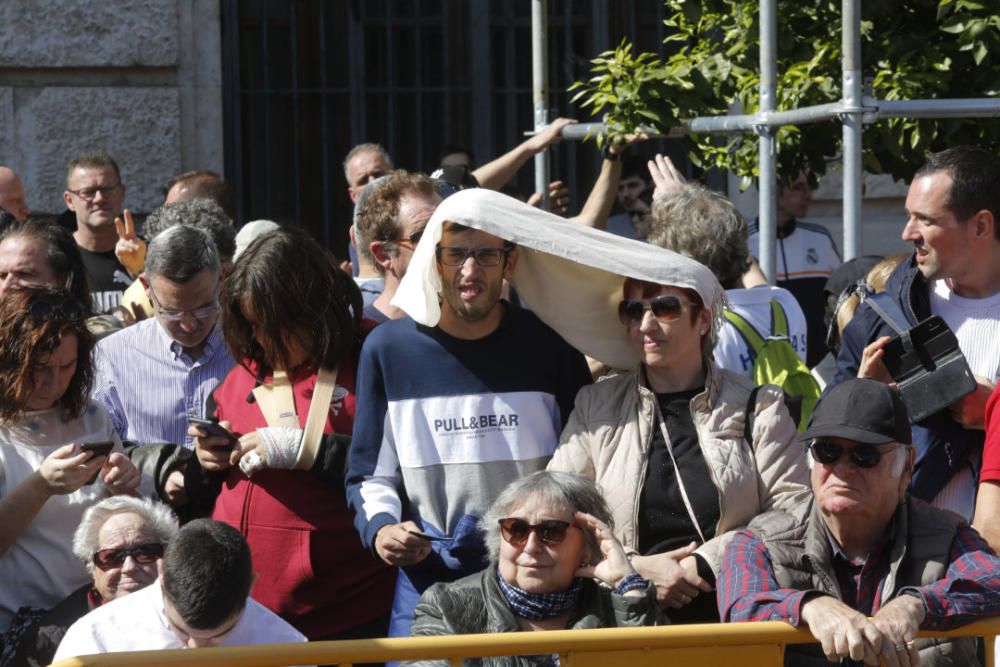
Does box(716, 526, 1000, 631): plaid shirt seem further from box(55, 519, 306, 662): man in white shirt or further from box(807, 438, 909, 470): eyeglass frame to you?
box(55, 519, 306, 662): man in white shirt

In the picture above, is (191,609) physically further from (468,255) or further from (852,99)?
(852,99)

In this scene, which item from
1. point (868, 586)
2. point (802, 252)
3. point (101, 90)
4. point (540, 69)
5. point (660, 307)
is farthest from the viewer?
point (101, 90)

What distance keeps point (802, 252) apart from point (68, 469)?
4.19 metres

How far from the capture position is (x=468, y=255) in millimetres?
3963

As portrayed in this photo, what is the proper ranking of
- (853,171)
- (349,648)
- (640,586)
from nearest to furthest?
(349,648) < (640,586) < (853,171)

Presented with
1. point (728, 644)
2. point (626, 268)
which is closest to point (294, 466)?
point (626, 268)

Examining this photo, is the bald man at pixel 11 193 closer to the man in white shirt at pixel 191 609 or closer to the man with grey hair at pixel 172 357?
the man with grey hair at pixel 172 357

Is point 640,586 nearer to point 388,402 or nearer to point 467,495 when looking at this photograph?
point 467,495

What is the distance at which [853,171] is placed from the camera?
466cm

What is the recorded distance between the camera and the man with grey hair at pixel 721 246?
4.45 meters

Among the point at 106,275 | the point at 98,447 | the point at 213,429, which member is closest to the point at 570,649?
the point at 213,429

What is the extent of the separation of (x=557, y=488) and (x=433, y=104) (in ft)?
15.8

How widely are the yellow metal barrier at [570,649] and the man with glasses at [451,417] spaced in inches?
30.7

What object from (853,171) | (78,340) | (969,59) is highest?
(969,59)
